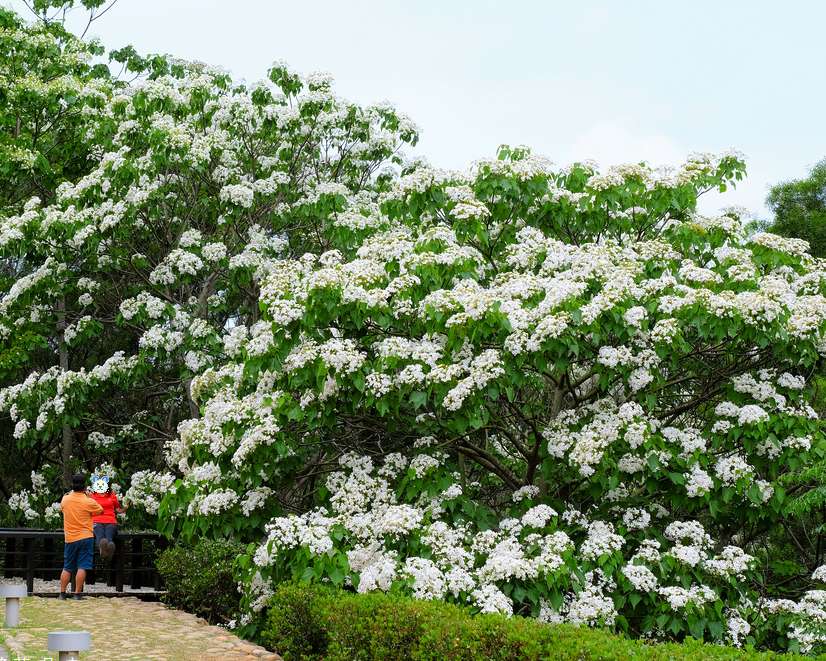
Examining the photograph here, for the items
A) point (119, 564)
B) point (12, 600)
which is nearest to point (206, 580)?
point (12, 600)

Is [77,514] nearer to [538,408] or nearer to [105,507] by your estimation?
[105,507]

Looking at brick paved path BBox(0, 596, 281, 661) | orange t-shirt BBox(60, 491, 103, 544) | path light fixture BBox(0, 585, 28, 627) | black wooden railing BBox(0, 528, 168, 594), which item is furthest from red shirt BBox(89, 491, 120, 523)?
path light fixture BBox(0, 585, 28, 627)

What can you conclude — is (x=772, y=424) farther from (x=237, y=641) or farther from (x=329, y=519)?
(x=237, y=641)

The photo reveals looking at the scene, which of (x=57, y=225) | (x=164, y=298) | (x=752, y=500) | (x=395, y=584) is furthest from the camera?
(x=164, y=298)

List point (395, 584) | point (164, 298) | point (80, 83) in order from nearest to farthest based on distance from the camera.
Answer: point (395, 584) → point (164, 298) → point (80, 83)

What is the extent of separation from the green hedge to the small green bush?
1809 millimetres

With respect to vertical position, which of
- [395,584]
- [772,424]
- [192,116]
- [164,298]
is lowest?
[395,584]

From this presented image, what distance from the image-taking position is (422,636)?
5578mm

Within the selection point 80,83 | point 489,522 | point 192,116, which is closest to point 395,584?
point 489,522

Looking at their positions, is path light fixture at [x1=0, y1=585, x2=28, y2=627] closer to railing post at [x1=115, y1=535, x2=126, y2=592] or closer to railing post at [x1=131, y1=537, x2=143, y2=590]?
railing post at [x1=115, y1=535, x2=126, y2=592]

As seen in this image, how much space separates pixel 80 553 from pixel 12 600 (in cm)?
210

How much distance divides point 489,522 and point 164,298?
6957mm

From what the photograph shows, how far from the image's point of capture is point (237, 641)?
7770mm

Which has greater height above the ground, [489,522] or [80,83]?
[80,83]
